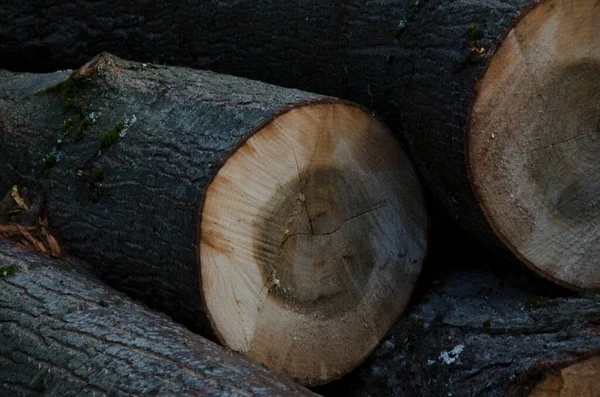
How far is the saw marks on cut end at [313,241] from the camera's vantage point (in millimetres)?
2779

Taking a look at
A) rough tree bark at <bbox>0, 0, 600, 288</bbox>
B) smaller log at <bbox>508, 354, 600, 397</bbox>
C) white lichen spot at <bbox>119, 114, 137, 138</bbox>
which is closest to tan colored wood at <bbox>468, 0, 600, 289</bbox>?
rough tree bark at <bbox>0, 0, 600, 288</bbox>

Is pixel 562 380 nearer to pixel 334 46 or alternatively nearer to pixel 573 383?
pixel 573 383

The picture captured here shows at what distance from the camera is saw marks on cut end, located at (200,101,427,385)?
2779mm

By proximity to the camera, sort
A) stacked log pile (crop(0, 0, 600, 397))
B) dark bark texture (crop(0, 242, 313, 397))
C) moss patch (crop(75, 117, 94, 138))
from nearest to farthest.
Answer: dark bark texture (crop(0, 242, 313, 397))
stacked log pile (crop(0, 0, 600, 397))
moss patch (crop(75, 117, 94, 138))

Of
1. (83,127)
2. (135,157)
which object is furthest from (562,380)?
(83,127)

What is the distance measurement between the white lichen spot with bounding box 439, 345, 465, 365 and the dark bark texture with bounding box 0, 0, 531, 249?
0.42m

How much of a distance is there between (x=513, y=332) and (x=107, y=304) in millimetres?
1365

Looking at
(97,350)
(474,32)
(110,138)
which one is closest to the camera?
(97,350)

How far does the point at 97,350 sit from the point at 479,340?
1.30 m

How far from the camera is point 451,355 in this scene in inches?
114

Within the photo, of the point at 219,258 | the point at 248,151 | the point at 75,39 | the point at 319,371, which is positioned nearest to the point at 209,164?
the point at 248,151

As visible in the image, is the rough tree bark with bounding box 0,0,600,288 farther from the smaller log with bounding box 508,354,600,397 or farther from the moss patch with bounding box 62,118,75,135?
the moss patch with bounding box 62,118,75,135

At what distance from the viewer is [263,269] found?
2885 millimetres

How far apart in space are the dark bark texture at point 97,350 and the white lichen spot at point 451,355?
783 millimetres
